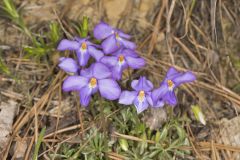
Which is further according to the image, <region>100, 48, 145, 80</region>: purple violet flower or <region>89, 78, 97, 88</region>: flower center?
<region>100, 48, 145, 80</region>: purple violet flower

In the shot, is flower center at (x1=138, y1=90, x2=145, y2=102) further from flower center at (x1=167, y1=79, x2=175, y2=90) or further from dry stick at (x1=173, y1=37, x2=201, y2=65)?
dry stick at (x1=173, y1=37, x2=201, y2=65)

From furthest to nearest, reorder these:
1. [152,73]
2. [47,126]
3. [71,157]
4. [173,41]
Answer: [173,41] → [152,73] → [47,126] → [71,157]

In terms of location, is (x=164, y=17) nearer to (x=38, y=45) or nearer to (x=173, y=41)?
(x=173, y=41)

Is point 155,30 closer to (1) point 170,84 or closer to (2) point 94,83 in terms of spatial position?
(1) point 170,84

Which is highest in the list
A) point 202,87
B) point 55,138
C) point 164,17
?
point 164,17

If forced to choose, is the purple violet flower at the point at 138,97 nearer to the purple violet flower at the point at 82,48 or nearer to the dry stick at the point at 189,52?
the purple violet flower at the point at 82,48

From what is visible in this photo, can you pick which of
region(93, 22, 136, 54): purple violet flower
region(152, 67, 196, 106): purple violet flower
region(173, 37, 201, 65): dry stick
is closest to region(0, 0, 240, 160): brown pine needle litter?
region(173, 37, 201, 65): dry stick

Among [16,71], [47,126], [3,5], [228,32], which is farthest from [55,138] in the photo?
[228,32]

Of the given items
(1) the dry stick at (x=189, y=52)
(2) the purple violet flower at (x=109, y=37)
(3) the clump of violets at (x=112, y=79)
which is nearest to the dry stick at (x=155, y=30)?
(1) the dry stick at (x=189, y=52)
